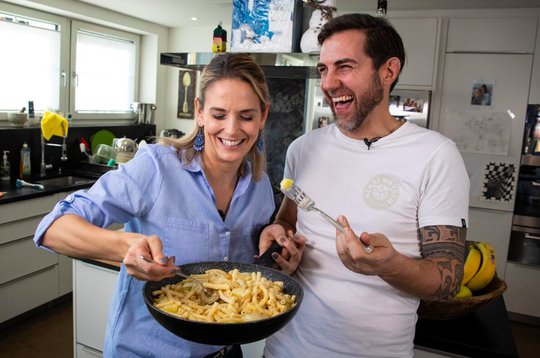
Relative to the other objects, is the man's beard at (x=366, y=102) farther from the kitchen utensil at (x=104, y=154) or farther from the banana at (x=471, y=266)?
the kitchen utensil at (x=104, y=154)

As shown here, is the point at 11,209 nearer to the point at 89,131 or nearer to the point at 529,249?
the point at 89,131

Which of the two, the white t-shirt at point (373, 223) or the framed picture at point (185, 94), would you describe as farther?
the framed picture at point (185, 94)

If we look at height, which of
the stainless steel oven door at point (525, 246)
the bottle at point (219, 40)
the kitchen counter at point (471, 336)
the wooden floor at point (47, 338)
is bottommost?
the wooden floor at point (47, 338)

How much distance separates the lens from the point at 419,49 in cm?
383

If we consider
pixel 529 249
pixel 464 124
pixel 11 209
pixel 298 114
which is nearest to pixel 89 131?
pixel 11 209

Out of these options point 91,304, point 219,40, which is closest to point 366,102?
point 219,40

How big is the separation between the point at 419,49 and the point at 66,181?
3.12 metres

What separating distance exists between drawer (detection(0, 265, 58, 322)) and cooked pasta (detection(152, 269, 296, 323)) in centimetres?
247

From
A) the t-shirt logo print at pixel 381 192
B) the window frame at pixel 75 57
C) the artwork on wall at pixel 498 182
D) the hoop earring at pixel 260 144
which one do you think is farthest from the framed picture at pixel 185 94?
the t-shirt logo print at pixel 381 192

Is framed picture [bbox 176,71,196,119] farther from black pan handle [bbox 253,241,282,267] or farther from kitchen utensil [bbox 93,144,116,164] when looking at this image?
black pan handle [bbox 253,241,282,267]

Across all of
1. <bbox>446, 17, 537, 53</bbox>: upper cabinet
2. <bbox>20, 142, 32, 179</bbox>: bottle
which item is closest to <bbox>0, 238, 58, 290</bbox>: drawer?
<bbox>20, 142, 32, 179</bbox>: bottle

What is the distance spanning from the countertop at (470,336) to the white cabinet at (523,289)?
2521 mm

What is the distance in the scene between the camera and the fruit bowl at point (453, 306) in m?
1.35

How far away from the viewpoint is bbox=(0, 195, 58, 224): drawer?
293 centimetres
